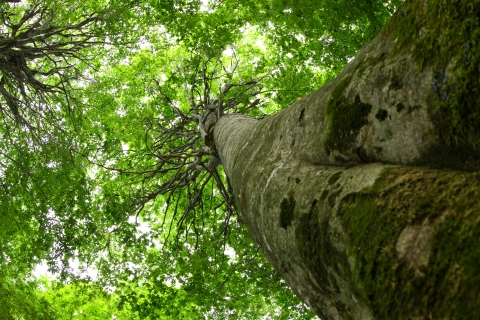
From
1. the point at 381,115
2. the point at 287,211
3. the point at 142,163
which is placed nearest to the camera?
the point at 381,115

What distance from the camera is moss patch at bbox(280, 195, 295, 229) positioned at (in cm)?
190

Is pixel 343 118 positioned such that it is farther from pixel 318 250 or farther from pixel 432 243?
pixel 432 243

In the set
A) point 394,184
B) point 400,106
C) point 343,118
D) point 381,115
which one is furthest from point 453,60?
point 343,118

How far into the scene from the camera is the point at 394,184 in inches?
53.9

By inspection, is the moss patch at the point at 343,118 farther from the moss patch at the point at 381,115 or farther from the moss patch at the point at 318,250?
the moss patch at the point at 318,250

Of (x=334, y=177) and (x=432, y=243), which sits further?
(x=334, y=177)

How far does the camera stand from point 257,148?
111 inches

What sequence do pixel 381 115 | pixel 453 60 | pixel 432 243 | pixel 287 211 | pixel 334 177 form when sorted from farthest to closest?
1. pixel 287 211
2. pixel 334 177
3. pixel 381 115
4. pixel 453 60
5. pixel 432 243

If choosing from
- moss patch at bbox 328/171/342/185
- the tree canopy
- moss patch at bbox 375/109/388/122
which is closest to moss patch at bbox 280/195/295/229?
moss patch at bbox 328/171/342/185

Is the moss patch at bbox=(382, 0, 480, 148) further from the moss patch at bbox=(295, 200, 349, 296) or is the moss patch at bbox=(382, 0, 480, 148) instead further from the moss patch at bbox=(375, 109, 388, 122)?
the moss patch at bbox=(295, 200, 349, 296)

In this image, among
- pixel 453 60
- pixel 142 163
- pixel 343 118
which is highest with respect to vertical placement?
pixel 142 163

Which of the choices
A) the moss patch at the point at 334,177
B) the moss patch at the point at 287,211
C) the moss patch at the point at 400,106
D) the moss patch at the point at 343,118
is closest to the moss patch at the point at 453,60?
the moss patch at the point at 400,106

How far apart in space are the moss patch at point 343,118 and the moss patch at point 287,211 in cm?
33

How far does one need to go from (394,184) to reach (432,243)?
0.33 m
